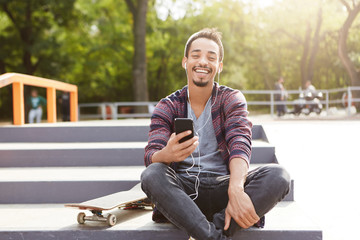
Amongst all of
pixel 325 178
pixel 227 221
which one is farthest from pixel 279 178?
pixel 325 178

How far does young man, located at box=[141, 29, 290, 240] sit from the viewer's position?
232cm

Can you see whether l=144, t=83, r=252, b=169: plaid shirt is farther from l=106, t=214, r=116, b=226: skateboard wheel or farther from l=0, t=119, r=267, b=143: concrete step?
l=0, t=119, r=267, b=143: concrete step

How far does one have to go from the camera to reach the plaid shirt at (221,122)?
255cm

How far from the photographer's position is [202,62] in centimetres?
270

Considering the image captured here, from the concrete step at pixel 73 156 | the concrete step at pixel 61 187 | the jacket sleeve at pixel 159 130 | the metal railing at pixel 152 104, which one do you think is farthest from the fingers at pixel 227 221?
the metal railing at pixel 152 104

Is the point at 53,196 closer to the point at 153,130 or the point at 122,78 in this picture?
the point at 153,130

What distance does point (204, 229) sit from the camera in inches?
87.6

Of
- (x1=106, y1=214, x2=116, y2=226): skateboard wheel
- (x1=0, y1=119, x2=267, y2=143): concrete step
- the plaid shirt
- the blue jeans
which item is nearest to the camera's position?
the blue jeans

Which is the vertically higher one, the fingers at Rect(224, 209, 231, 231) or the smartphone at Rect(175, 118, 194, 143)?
the smartphone at Rect(175, 118, 194, 143)

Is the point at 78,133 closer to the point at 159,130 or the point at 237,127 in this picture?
the point at 159,130

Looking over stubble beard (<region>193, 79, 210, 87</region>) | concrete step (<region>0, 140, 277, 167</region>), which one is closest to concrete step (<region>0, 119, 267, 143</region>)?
concrete step (<region>0, 140, 277, 167</region>)

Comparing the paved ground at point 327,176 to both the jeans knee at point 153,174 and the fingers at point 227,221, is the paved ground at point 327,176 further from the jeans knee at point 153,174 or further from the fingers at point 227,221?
the jeans knee at point 153,174

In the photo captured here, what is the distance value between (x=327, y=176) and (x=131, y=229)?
8.58ft

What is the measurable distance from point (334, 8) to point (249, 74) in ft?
32.3
